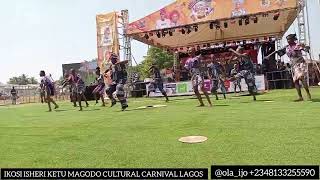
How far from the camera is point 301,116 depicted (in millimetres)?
8320

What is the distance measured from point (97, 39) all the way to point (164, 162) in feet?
81.4

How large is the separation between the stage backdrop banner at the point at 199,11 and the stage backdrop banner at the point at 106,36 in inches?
122

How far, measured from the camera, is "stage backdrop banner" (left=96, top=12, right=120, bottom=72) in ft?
92.8

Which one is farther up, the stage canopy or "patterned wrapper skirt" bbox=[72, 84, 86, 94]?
the stage canopy

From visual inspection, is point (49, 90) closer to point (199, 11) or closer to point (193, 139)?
point (199, 11)

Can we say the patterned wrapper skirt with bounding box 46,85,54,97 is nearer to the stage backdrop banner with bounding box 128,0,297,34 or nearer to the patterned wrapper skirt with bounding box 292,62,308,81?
the stage backdrop banner with bounding box 128,0,297,34

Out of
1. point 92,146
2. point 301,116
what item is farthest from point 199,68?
point 92,146

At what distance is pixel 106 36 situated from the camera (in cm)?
2875

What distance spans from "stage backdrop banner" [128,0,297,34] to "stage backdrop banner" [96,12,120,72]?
309 centimetres

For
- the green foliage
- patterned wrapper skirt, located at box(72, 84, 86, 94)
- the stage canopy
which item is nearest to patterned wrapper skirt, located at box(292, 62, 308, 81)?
patterned wrapper skirt, located at box(72, 84, 86, 94)

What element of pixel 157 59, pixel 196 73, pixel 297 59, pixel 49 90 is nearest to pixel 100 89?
pixel 49 90

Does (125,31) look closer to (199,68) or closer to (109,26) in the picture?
(109,26)

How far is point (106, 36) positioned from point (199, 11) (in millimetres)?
7906

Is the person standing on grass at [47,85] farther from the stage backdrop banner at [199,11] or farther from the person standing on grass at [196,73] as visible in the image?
the stage backdrop banner at [199,11]
